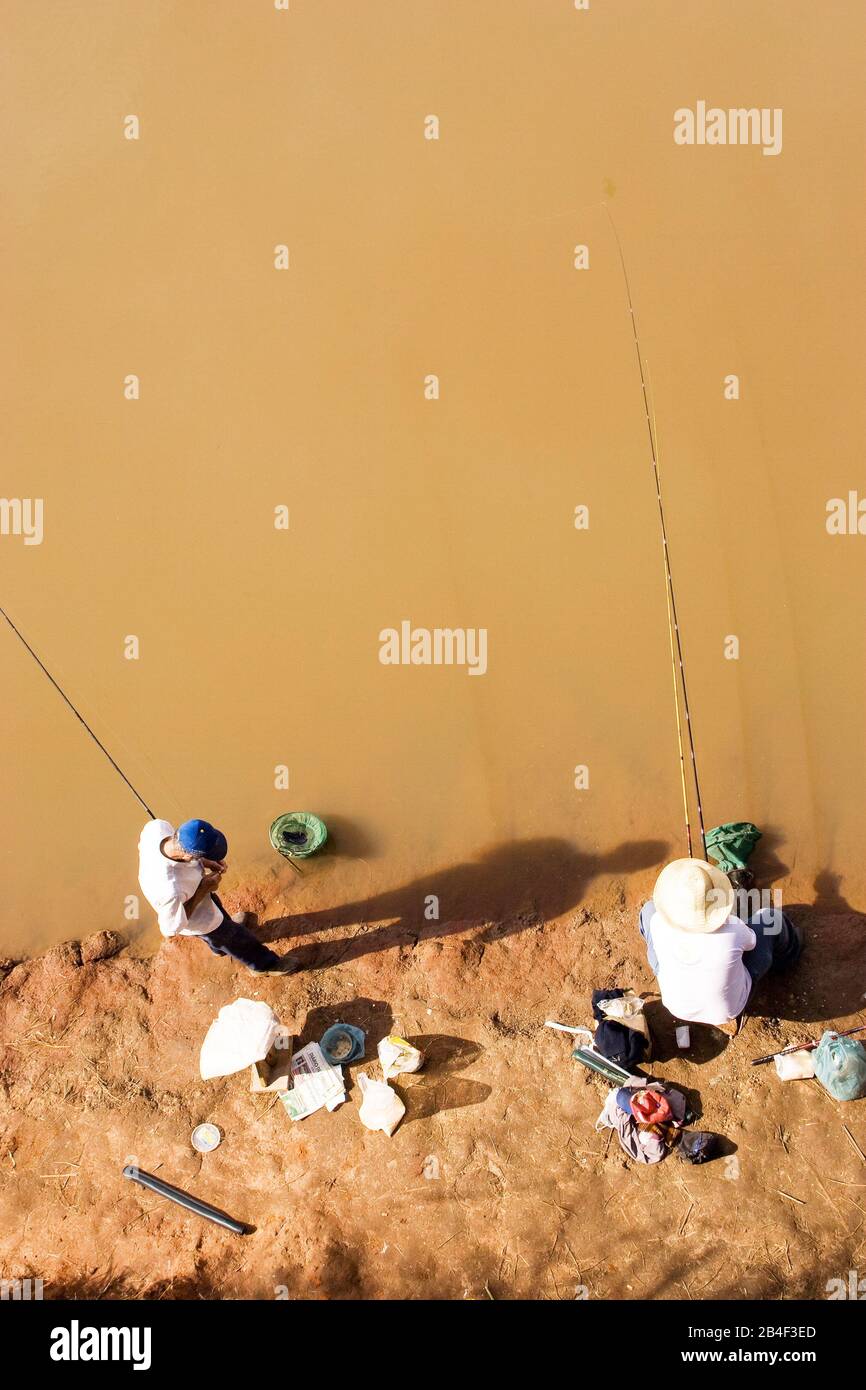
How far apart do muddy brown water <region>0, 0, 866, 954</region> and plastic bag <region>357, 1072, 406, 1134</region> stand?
1164mm

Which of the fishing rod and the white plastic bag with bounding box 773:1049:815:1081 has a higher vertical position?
the fishing rod

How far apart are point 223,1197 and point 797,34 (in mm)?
9504

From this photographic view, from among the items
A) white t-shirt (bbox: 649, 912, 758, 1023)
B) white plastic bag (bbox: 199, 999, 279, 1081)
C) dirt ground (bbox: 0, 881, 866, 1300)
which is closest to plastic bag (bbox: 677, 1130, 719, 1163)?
dirt ground (bbox: 0, 881, 866, 1300)

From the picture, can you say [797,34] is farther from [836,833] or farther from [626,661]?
[836,833]

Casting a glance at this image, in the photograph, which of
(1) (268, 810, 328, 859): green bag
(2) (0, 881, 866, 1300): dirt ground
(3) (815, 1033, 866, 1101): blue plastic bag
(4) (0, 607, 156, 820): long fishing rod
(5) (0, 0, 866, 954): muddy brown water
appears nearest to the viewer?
(2) (0, 881, 866, 1300): dirt ground

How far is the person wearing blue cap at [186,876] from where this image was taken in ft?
16.9

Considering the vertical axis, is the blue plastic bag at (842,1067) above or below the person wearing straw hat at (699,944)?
below

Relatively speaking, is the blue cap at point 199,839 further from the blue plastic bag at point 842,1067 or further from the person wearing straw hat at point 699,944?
the blue plastic bag at point 842,1067

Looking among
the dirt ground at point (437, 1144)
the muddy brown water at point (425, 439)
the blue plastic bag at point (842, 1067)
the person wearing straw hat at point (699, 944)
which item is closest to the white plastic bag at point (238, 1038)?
the dirt ground at point (437, 1144)

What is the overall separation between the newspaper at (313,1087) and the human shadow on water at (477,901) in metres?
0.60

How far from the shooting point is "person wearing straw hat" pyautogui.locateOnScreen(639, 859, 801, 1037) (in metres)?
4.92

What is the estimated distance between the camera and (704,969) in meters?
4.92

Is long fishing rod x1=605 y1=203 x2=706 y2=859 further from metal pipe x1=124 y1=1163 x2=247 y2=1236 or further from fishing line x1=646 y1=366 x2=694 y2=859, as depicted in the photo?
metal pipe x1=124 y1=1163 x2=247 y2=1236
